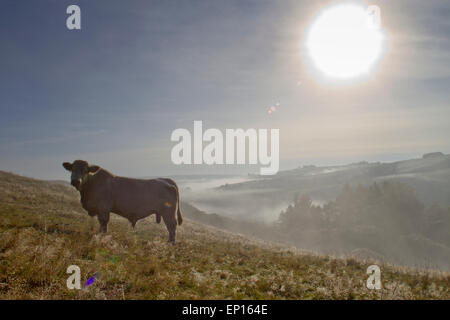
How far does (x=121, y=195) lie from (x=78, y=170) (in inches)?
90.9

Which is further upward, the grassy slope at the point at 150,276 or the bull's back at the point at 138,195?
the bull's back at the point at 138,195

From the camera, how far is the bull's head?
37.0 ft

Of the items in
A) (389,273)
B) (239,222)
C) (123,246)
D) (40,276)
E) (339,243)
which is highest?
(40,276)

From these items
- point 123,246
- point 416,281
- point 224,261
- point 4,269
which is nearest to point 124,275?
point 4,269

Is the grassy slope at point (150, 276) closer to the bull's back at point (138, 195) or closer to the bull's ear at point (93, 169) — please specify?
the bull's back at point (138, 195)

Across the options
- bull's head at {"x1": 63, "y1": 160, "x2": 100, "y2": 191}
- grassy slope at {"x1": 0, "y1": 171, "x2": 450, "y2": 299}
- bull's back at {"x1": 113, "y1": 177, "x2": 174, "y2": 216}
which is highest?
bull's head at {"x1": 63, "y1": 160, "x2": 100, "y2": 191}

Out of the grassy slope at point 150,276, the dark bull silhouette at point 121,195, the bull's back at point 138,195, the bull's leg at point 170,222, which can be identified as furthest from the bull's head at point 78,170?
the bull's leg at point 170,222

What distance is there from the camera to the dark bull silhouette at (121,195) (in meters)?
12.3

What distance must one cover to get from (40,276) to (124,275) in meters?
1.77

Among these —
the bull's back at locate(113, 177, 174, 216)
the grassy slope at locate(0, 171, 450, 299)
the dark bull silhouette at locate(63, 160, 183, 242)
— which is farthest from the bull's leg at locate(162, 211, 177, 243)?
the grassy slope at locate(0, 171, 450, 299)

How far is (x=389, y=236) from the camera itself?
10644 centimetres

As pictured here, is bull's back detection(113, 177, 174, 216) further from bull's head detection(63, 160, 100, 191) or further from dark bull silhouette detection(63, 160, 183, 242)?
bull's head detection(63, 160, 100, 191)
